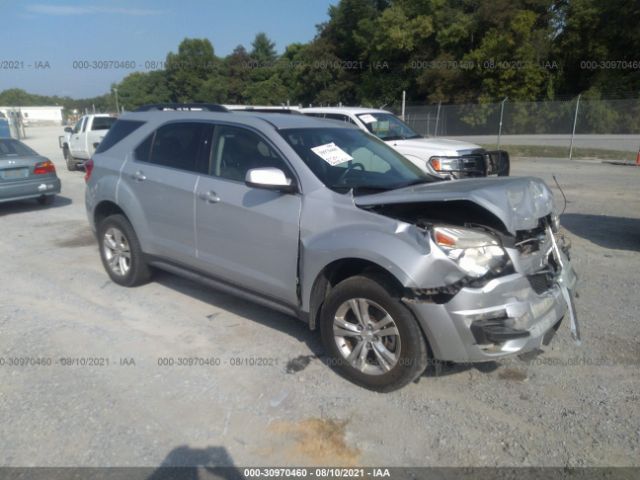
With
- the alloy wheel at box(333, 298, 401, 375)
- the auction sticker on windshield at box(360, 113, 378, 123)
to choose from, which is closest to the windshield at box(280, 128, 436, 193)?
the alloy wheel at box(333, 298, 401, 375)

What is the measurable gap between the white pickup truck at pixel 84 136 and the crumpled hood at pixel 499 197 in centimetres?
1499

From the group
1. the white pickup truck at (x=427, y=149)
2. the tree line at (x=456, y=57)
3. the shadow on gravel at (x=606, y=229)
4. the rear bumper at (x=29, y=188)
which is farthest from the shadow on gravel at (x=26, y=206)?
the tree line at (x=456, y=57)

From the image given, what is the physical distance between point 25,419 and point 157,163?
8.67ft

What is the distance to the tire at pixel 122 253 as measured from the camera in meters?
5.43

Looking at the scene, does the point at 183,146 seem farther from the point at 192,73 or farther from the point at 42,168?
the point at 192,73

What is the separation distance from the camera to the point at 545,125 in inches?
1105

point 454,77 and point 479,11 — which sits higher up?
point 479,11

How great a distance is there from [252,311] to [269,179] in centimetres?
169

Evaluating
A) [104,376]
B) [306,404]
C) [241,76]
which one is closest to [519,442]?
[306,404]

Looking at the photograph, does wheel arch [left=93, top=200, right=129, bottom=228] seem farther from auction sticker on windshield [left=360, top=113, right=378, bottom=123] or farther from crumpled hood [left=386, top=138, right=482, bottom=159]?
auction sticker on windshield [left=360, top=113, right=378, bottom=123]

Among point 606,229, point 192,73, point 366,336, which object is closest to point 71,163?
point 606,229

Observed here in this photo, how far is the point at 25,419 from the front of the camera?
10.9ft

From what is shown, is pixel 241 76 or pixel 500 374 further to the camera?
pixel 241 76

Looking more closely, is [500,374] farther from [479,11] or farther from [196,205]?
[479,11]
